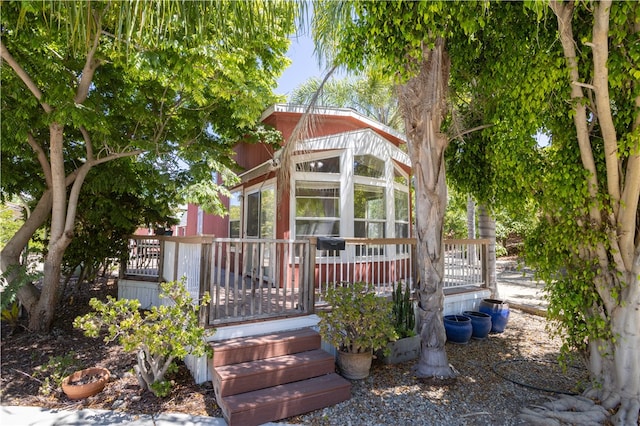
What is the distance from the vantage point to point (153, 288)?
747cm

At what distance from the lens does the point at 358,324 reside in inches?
168

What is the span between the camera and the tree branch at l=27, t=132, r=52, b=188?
19.5ft

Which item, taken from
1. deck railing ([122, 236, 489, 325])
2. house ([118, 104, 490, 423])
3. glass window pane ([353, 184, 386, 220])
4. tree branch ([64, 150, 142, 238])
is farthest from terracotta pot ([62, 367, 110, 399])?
glass window pane ([353, 184, 386, 220])

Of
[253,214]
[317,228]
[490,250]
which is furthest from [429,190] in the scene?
[253,214]

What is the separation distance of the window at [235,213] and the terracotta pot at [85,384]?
565 centimetres

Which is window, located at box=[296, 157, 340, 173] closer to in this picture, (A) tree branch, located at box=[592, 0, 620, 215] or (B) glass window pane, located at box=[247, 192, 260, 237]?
(B) glass window pane, located at box=[247, 192, 260, 237]

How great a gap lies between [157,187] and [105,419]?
17.8 ft

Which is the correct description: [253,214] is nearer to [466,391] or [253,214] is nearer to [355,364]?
[355,364]

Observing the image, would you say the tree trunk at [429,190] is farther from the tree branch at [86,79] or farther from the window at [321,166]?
the tree branch at [86,79]

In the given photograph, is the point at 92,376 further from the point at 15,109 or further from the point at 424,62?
the point at 424,62

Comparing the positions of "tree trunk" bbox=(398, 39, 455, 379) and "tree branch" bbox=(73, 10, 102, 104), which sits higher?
"tree branch" bbox=(73, 10, 102, 104)

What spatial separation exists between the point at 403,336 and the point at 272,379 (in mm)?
2252

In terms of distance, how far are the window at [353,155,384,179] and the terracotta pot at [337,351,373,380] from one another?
14.8ft

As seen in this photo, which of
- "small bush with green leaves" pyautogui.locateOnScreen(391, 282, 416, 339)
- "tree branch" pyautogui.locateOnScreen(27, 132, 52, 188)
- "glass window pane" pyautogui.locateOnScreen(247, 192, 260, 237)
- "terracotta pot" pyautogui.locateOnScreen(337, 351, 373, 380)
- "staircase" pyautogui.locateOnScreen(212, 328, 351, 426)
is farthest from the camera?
"glass window pane" pyautogui.locateOnScreen(247, 192, 260, 237)
